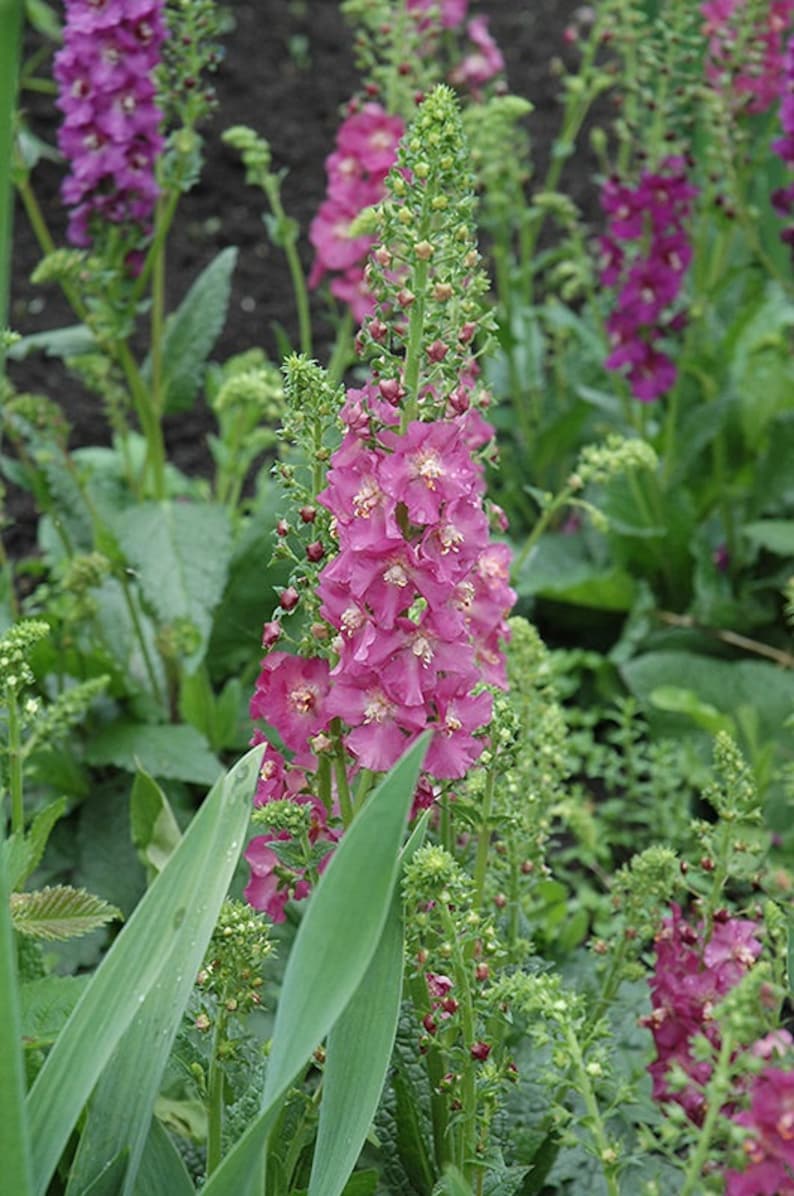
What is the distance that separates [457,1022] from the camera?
1.30 meters

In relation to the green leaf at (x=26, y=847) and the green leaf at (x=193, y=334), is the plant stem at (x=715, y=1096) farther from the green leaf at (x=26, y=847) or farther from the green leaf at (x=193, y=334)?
the green leaf at (x=193, y=334)

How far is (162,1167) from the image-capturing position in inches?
50.5

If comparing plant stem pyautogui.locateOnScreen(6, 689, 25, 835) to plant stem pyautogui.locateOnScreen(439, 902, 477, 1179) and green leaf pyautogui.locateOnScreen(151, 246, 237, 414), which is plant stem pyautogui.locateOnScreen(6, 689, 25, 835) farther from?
green leaf pyautogui.locateOnScreen(151, 246, 237, 414)

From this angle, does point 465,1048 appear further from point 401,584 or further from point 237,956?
point 401,584

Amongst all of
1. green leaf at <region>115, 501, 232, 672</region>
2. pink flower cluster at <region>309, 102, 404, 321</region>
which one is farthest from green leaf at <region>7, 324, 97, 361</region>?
pink flower cluster at <region>309, 102, 404, 321</region>

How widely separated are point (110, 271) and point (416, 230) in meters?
1.09

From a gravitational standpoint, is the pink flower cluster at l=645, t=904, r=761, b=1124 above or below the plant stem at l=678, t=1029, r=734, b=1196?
below

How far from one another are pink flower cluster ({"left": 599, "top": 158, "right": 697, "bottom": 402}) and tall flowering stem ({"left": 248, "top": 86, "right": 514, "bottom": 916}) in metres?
1.29

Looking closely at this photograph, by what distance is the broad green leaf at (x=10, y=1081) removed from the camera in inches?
42.3

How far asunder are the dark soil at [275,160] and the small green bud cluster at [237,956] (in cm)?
197

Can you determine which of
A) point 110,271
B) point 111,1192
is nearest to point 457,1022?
point 111,1192

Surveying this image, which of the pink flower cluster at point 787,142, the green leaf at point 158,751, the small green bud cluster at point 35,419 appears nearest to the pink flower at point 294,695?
the green leaf at point 158,751

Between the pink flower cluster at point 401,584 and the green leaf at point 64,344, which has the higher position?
the pink flower cluster at point 401,584

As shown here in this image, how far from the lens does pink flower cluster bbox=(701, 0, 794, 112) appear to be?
262 cm
